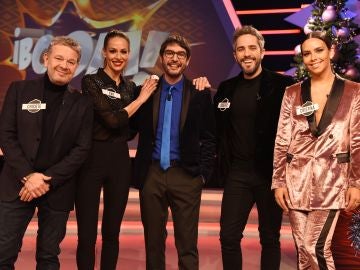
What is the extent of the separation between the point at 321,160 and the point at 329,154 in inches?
2.1

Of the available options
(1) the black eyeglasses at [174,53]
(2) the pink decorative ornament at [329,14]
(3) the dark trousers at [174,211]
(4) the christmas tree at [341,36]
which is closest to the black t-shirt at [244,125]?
(3) the dark trousers at [174,211]

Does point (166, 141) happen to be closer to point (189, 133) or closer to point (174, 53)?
point (189, 133)

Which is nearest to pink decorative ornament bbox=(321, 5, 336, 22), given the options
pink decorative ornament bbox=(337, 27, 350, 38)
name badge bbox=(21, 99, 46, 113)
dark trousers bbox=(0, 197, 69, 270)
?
pink decorative ornament bbox=(337, 27, 350, 38)

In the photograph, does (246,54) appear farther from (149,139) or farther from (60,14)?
(60,14)

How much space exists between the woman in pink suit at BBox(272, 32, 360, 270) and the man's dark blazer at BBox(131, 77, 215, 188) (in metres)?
0.58

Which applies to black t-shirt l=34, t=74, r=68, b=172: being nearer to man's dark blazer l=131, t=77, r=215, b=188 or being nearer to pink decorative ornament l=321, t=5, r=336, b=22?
man's dark blazer l=131, t=77, r=215, b=188

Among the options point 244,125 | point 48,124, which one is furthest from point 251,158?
point 48,124

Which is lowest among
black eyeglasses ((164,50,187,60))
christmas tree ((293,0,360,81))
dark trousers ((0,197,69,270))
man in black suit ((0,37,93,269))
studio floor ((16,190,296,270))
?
studio floor ((16,190,296,270))

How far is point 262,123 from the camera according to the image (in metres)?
3.04

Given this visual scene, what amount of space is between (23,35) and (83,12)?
942 mm

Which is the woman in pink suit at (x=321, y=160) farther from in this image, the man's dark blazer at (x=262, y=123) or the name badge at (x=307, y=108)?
the man's dark blazer at (x=262, y=123)

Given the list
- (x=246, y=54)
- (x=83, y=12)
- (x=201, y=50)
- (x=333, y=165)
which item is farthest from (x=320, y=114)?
(x=83, y=12)

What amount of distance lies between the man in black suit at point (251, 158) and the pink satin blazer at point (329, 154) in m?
0.41

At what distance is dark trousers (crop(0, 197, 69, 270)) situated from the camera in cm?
267
